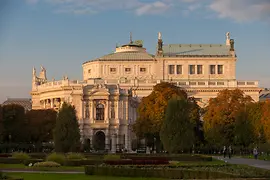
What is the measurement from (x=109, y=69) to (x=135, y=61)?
5.83 metres

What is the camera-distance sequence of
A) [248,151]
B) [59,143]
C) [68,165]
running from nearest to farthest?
1. [68,165]
2. [59,143]
3. [248,151]

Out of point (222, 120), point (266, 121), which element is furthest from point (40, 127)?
point (266, 121)

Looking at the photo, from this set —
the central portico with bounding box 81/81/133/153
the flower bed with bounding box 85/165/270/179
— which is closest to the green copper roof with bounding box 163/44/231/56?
the central portico with bounding box 81/81/133/153

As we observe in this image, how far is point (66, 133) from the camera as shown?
76625 mm

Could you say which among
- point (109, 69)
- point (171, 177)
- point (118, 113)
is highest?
point (109, 69)

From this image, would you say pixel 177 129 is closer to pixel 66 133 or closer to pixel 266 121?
pixel 66 133

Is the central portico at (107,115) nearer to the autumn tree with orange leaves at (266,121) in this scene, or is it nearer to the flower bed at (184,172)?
the autumn tree with orange leaves at (266,121)

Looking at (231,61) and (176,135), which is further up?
(231,61)

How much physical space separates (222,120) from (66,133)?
31.4 metres

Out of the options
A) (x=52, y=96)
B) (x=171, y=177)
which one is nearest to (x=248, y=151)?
(x=171, y=177)

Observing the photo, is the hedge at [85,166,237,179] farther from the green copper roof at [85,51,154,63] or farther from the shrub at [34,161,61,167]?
the green copper roof at [85,51,154,63]

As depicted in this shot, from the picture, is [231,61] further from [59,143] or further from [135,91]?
[59,143]

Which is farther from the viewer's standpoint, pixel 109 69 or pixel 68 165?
pixel 109 69

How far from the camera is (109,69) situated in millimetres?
157250
